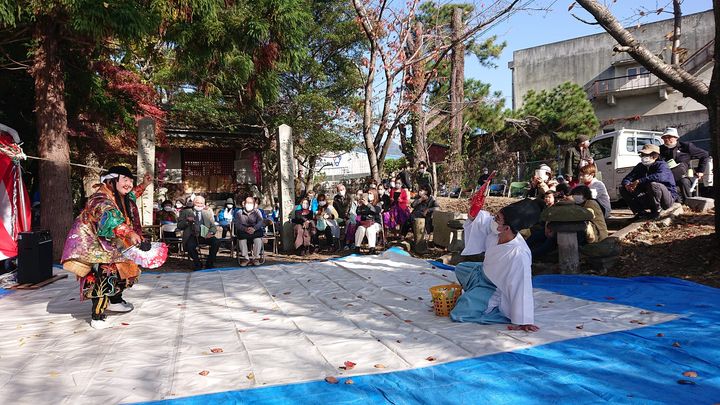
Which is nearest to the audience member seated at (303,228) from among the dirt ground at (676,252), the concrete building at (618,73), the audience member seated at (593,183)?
the audience member seated at (593,183)

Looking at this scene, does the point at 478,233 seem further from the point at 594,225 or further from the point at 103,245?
the point at 103,245

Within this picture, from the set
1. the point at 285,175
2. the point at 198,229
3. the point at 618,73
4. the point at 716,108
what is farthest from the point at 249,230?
the point at 618,73

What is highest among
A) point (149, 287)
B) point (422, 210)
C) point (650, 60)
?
point (650, 60)

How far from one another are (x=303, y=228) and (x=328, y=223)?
58 centimetres

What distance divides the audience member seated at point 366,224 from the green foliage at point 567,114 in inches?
542

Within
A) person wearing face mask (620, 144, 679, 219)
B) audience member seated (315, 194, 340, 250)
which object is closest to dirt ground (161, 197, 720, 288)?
person wearing face mask (620, 144, 679, 219)

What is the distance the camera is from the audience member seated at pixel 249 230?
9.06 meters

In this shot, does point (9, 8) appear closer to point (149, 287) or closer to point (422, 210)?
point (149, 287)

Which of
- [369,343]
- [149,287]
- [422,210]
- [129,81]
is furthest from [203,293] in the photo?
[129,81]

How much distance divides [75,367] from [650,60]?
6469 millimetres

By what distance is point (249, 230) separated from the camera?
9.05 m

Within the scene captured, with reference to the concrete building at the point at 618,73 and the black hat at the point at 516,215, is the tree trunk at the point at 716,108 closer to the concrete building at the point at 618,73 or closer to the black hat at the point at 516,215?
the black hat at the point at 516,215

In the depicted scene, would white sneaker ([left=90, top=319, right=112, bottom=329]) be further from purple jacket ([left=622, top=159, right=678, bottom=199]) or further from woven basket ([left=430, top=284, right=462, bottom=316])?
purple jacket ([left=622, top=159, right=678, bottom=199])

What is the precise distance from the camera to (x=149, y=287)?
6473mm
